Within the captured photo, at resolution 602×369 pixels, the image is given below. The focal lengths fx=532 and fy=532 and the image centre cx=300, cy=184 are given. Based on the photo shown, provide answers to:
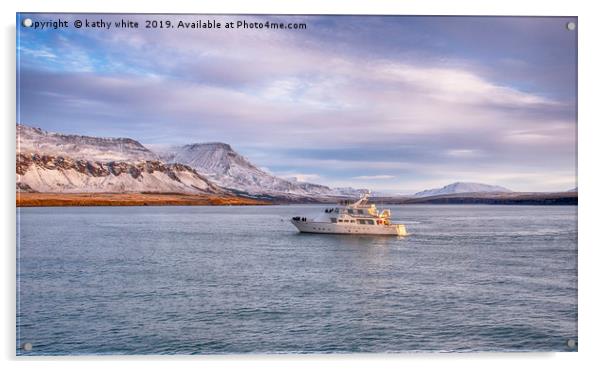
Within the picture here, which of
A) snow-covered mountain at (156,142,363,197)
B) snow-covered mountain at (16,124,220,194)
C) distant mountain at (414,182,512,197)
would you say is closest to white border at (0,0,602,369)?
snow-covered mountain at (16,124,220,194)

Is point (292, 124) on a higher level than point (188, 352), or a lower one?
higher

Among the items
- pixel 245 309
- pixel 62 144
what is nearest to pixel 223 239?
pixel 62 144

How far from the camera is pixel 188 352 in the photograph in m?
7.37

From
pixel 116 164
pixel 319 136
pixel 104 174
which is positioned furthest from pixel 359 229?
pixel 319 136

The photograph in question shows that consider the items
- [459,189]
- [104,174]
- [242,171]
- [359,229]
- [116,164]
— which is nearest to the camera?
[459,189]

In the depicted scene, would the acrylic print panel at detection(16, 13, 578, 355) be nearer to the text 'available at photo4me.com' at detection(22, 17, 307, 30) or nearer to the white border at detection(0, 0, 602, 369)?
the text 'available at photo4me.com' at detection(22, 17, 307, 30)

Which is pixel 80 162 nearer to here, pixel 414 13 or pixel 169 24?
pixel 169 24

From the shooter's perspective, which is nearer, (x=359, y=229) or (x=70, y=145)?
(x=70, y=145)

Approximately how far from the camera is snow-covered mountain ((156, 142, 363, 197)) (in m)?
11.5

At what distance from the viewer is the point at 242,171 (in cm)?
1453

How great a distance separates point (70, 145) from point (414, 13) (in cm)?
966

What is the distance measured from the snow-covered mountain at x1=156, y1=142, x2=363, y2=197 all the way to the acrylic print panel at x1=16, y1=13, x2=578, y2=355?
235mm
